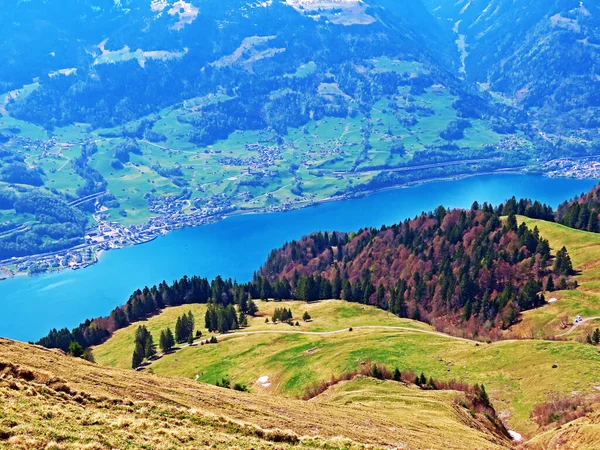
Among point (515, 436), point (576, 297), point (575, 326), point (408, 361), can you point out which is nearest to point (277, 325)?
point (408, 361)

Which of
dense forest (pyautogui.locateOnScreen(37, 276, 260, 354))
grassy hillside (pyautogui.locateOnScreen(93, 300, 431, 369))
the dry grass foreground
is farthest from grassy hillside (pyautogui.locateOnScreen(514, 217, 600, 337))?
dense forest (pyautogui.locateOnScreen(37, 276, 260, 354))

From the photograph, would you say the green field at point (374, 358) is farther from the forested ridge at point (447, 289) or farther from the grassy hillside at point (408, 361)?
the forested ridge at point (447, 289)

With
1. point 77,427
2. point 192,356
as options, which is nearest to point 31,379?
point 77,427

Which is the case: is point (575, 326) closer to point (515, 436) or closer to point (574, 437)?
point (515, 436)

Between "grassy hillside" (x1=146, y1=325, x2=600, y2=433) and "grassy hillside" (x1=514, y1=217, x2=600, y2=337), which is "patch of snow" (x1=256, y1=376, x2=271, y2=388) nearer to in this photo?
"grassy hillside" (x1=146, y1=325, x2=600, y2=433)

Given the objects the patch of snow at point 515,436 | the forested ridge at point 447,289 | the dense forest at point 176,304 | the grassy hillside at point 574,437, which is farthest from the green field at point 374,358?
the forested ridge at point 447,289

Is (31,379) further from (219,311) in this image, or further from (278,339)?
(219,311)
